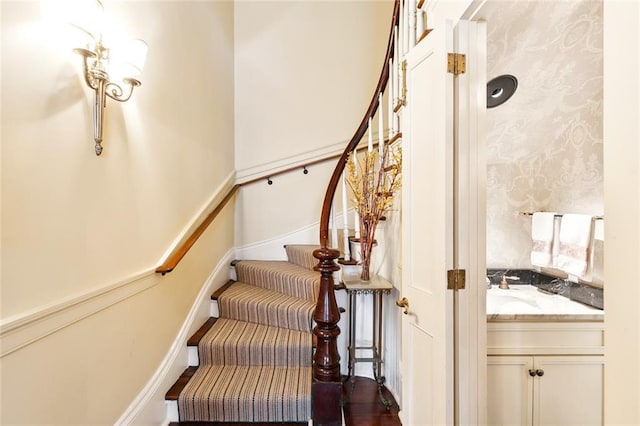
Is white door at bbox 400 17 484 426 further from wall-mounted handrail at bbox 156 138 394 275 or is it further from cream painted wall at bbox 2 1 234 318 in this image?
cream painted wall at bbox 2 1 234 318

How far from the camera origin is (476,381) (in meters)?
1.27

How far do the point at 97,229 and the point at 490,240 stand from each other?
218 centimetres

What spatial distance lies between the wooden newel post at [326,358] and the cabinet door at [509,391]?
811 mm

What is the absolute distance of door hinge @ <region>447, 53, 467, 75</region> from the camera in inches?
48.7

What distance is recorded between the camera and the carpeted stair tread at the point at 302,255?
2832 millimetres

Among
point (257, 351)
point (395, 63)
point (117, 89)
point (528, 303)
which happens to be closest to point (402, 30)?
point (395, 63)

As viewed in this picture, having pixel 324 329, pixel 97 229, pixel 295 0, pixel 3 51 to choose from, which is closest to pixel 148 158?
pixel 97 229

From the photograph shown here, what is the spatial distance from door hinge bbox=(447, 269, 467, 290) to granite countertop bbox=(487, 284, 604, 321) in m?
0.41

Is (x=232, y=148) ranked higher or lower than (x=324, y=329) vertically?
higher

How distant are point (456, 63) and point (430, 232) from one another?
0.74m

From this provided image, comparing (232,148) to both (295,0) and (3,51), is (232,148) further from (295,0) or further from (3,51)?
(3,51)

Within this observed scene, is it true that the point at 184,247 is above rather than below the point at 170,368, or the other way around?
above

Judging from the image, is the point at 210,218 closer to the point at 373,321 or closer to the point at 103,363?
the point at 103,363

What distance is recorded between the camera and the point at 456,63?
1.25 m
